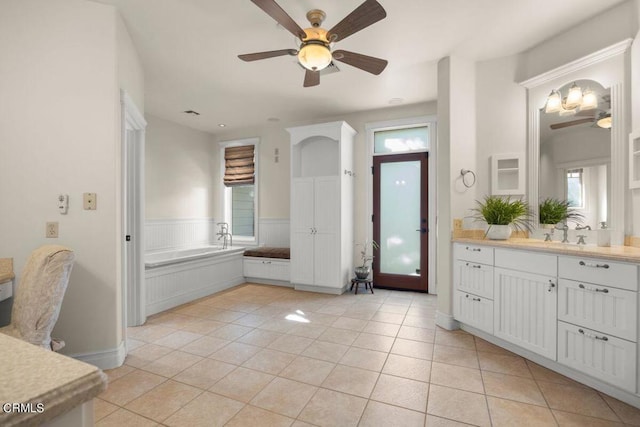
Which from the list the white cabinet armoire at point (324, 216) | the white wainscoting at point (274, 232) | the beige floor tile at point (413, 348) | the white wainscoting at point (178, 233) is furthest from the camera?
the white wainscoting at point (274, 232)

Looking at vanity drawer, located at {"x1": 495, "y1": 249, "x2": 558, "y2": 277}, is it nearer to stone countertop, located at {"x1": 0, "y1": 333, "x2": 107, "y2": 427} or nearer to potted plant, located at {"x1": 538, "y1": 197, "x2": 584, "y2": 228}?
potted plant, located at {"x1": 538, "y1": 197, "x2": 584, "y2": 228}

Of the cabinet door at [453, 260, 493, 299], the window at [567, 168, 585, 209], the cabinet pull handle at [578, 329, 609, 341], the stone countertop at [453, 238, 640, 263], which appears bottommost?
the cabinet pull handle at [578, 329, 609, 341]

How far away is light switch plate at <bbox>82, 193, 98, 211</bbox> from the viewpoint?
232 centimetres

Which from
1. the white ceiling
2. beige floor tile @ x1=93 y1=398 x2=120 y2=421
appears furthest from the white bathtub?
the white ceiling

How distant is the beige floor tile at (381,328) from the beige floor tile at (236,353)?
1.16 m

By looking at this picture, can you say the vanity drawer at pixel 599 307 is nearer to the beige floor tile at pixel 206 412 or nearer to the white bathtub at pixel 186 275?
the beige floor tile at pixel 206 412

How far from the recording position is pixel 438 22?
8.74 ft

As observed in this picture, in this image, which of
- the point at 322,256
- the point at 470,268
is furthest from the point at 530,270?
the point at 322,256

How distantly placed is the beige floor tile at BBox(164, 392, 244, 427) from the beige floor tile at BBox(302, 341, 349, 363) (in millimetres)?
808

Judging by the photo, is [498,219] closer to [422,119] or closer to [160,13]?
[422,119]

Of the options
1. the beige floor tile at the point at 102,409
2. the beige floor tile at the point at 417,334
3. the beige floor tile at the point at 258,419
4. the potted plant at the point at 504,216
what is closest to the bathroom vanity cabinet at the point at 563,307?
the potted plant at the point at 504,216

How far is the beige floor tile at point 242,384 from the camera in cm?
207

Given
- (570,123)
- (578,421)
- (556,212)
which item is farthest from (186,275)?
(570,123)

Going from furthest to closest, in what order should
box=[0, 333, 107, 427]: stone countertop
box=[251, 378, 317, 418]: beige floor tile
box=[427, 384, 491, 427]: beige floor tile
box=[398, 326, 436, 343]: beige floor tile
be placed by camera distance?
box=[398, 326, 436, 343]: beige floor tile < box=[251, 378, 317, 418]: beige floor tile < box=[427, 384, 491, 427]: beige floor tile < box=[0, 333, 107, 427]: stone countertop
